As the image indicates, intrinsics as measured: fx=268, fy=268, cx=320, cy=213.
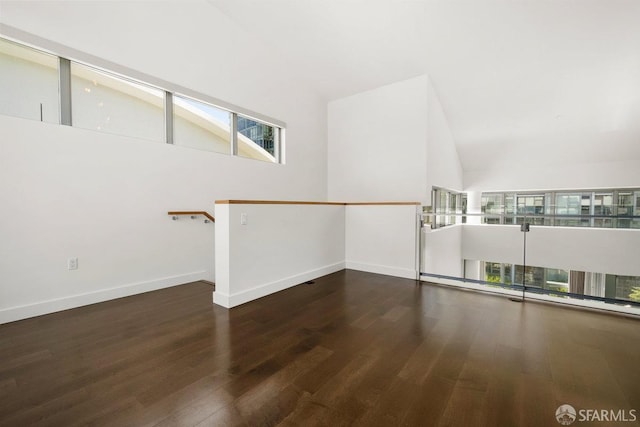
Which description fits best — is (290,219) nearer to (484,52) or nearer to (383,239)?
(383,239)

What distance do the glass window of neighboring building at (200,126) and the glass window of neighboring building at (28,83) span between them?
115cm

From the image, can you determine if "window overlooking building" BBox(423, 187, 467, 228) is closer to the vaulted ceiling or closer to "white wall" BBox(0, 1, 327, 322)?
the vaulted ceiling

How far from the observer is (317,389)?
1520 millimetres

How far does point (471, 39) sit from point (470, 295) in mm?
3475

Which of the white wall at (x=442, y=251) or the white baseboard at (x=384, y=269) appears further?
the white wall at (x=442, y=251)

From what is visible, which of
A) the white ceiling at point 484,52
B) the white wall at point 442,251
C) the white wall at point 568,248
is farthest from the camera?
the white wall at point 568,248

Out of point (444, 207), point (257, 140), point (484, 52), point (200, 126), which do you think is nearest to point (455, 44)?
point (484, 52)

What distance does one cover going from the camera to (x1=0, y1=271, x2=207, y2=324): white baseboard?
2.40 m

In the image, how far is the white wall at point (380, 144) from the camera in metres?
4.57

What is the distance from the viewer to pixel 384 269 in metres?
4.09

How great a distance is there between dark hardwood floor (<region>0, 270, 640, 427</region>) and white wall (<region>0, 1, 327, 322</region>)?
41 centimetres

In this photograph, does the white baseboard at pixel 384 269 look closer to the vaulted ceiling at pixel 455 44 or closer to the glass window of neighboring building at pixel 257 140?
the glass window of neighboring building at pixel 257 140

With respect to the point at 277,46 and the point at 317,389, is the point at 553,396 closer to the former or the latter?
the point at 317,389

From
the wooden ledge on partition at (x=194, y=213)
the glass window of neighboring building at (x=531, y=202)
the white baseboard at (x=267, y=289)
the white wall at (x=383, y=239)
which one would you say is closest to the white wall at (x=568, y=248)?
the glass window of neighboring building at (x=531, y=202)
